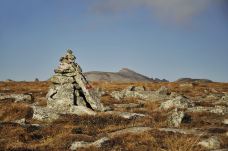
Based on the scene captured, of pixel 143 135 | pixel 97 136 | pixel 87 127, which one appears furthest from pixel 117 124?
pixel 143 135

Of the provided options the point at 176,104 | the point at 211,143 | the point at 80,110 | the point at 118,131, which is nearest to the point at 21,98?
the point at 80,110

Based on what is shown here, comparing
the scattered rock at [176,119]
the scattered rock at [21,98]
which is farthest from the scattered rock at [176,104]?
the scattered rock at [21,98]

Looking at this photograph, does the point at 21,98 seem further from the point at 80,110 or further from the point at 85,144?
the point at 85,144

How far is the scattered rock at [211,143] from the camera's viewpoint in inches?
698

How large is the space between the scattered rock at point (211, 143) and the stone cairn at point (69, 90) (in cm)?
1712

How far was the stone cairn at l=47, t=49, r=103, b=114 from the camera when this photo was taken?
116 ft

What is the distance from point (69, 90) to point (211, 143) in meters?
20.7

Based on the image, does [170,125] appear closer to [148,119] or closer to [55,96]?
[148,119]

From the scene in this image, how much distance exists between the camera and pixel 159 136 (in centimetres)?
2066

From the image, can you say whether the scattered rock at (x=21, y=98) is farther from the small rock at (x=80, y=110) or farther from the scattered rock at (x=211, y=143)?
the scattered rock at (x=211, y=143)

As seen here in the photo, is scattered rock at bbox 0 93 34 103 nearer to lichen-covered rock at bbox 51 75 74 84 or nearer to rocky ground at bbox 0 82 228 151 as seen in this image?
lichen-covered rock at bbox 51 75 74 84

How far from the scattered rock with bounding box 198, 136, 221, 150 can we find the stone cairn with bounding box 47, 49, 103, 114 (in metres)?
17.1

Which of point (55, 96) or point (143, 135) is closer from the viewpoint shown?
point (143, 135)

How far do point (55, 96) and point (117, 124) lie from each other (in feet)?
35.2
